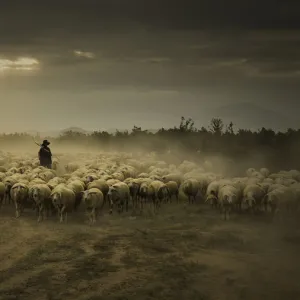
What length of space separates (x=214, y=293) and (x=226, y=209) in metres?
6.58

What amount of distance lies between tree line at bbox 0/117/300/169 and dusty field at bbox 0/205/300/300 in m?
12.9

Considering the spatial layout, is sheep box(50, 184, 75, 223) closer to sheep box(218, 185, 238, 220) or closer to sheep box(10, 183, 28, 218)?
sheep box(10, 183, 28, 218)

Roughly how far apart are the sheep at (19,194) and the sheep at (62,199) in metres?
1.05

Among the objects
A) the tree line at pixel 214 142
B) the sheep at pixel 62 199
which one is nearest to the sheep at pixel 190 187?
the sheep at pixel 62 199

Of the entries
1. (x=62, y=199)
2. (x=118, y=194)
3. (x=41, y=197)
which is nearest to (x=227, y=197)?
(x=118, y=194)

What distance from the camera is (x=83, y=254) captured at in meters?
10.0

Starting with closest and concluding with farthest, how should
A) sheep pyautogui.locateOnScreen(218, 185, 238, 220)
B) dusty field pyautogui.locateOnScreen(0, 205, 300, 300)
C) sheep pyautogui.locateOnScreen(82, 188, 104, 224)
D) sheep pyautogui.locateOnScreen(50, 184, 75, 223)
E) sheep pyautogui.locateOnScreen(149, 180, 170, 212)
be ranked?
dusty field pyautogui.locateOnScreen(0, 205, 300, 300) < sheep pyautogui.locateOnScreen(50, 184, 75, 223) < sheep pyautogui.locateOnScreen(82, 188, 104, 224) < sheep pyautogui.locateOnScreen(218, 185, 238, 220) < sheep pyautogui.locateOnScreen(149, 180, 170, 212)

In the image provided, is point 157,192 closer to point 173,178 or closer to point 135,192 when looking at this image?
point 135,192

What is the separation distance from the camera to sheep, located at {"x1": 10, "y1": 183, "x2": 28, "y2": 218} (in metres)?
13.6

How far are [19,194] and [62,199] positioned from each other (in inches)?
61.0

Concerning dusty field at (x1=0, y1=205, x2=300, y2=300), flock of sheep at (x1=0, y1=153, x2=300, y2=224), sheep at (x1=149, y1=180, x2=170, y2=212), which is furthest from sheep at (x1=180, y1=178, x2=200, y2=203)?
dusty field at (x1=0, y1=205, x2=300, y2=300)

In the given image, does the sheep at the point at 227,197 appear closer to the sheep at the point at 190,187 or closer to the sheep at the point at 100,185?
the sheep at the point at 190,187

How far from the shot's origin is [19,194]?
1365cm

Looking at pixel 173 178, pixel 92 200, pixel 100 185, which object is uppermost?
pixel 173 178
